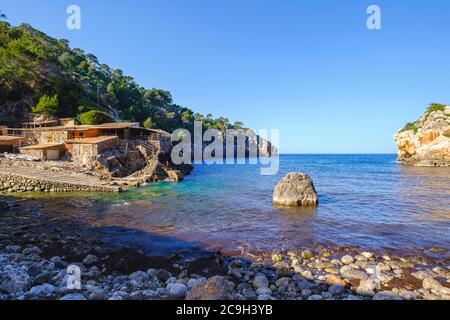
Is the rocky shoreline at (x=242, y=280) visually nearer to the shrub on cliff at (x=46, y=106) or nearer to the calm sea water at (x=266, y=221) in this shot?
the calm sea water at (x=266, y=221)

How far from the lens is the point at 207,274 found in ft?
27.9

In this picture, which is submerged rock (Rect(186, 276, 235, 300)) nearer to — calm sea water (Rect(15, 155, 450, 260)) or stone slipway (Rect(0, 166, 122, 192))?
calm sea water (Rect(15, 155, 450, 260))

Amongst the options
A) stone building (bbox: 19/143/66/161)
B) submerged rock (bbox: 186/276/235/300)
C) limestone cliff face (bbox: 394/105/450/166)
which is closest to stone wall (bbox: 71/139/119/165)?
stone building (bbox: 19/143/66/161)

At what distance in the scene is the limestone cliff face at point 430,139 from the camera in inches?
2557

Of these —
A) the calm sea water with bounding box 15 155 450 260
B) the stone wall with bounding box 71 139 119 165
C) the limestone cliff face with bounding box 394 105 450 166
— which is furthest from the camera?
the limestone cliff face with bounding box 394 105 450 166

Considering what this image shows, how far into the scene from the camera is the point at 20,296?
595 centimetres

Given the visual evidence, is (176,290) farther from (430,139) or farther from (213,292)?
(430,139)

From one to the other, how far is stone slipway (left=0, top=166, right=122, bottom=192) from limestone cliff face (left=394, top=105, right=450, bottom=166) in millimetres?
79300

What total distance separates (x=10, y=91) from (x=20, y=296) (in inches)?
2316

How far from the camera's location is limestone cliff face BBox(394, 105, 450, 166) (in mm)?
64938

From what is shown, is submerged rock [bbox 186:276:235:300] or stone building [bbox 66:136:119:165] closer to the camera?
submerged rock [bbox 186:276:235:300]

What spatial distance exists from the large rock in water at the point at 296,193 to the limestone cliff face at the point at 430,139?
6591 centimetres
